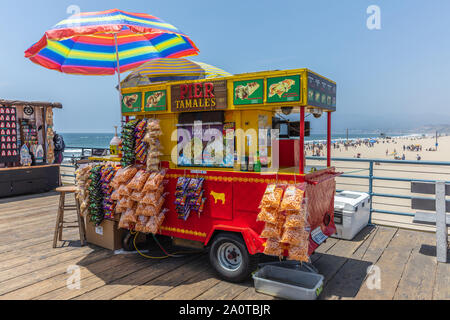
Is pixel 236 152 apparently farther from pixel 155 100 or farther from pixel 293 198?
pixel 155 100

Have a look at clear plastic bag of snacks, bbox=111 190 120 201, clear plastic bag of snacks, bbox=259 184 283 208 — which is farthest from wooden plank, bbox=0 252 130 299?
clear plastic bag of snacks, bbox=259 184 283 208

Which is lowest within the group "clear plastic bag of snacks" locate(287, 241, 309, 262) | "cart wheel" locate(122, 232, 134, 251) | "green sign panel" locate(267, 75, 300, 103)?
"cart wheel" locate(122, 232, 134, 251)

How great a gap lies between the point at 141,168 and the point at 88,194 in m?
1.36

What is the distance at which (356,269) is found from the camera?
4.98m

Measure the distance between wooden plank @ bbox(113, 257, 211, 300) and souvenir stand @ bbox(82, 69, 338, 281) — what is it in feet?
1.35

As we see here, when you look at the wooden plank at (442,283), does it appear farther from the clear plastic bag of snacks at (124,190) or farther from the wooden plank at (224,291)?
the clear plastic bag of snacks at (124,190)

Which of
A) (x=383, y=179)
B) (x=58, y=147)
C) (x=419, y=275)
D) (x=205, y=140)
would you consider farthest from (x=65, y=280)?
(x=58, y=147)

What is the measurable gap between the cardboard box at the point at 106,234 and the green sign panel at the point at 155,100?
2192mm

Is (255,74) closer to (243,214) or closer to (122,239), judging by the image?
(243,214)

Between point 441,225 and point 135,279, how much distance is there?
4.96m

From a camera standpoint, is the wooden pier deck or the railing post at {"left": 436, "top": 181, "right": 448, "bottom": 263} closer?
the wooden pier deck

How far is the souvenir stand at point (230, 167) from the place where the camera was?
4055mm

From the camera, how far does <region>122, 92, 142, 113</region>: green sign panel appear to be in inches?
213

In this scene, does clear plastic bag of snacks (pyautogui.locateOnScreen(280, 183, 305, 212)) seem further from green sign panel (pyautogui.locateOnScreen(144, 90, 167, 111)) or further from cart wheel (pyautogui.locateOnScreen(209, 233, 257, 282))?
green sign panel (pyautogui.locateOnScreen(144, 90, 167, 111))
